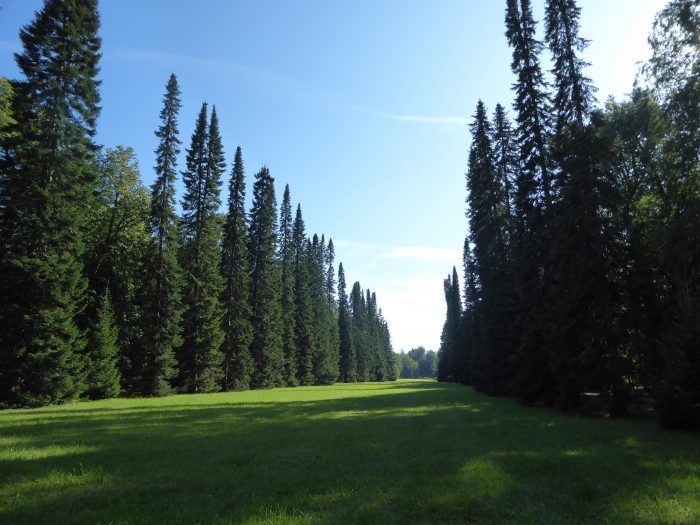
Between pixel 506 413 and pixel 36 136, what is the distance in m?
31.9

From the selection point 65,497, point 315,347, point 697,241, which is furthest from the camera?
point 315,347

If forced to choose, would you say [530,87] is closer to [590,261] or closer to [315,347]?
[590,261]

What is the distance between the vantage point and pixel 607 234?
781 inches

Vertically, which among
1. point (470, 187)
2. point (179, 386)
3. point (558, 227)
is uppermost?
point (470, 187)

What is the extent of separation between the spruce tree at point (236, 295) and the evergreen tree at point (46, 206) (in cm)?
2256

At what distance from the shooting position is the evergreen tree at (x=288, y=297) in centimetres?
6581

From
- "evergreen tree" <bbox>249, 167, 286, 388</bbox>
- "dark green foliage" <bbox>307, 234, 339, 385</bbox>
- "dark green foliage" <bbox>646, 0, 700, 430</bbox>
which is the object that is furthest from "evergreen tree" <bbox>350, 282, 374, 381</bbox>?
"dark green foliage" <bbox>646, 0, 700, 430</bbox>

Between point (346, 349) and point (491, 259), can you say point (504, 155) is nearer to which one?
point (491, 259)

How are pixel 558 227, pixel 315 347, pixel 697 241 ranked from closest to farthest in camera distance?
pixel 697 241, pixel 558 227, pixel 315 347

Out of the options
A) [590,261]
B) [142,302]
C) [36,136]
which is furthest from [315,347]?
[590,261]

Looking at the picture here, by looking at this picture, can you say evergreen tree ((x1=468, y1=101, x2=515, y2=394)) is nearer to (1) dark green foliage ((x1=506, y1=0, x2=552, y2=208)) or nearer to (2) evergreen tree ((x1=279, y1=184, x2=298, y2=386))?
(1) dark green foliage ((x1=506, y1=0, x2=552, y2=208))

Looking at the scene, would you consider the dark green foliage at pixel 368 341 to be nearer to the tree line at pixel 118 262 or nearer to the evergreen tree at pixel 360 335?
the evergreen tree at pixel 360 335

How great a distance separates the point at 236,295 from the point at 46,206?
2778cm

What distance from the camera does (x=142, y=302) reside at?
4041 centimetres
